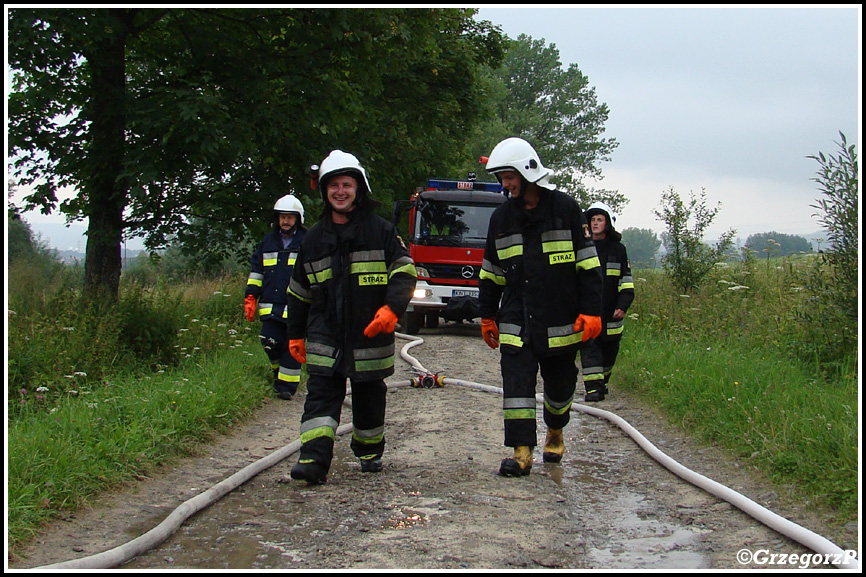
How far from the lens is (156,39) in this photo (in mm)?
10320

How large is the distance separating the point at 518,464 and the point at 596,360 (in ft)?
9.72

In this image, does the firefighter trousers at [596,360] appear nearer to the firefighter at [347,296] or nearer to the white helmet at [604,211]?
the white helmet at [604,211]

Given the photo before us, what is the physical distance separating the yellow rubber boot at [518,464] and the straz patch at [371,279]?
4.19 ft

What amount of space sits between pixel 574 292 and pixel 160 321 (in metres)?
6.00

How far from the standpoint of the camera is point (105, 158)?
30.9 ft

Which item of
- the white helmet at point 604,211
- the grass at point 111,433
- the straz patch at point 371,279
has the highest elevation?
the white helmet at point 604,211

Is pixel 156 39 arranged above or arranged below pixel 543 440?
above

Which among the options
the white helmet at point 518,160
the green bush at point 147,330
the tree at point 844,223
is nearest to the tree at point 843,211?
the tree at point 844,223

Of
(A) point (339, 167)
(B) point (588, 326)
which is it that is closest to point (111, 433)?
(A) point (339, 167)

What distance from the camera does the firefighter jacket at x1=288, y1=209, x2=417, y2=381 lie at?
4.89m

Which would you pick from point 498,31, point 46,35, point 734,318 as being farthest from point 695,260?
point 498,31

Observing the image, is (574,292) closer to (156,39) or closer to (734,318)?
(734,318)

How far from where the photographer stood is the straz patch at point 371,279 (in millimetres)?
4906

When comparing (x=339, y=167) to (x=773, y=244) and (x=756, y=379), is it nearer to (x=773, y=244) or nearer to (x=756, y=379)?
(x=756, y=379)
